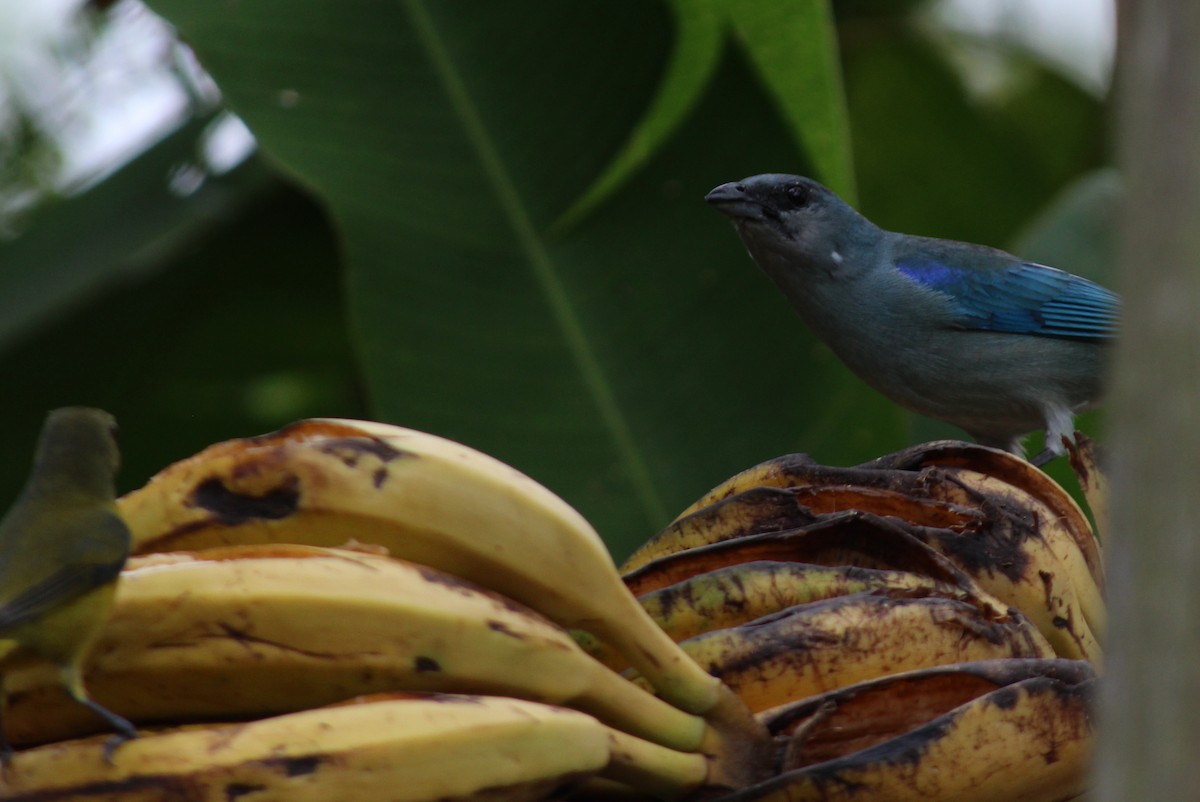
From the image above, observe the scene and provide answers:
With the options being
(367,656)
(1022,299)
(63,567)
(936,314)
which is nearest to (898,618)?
(367,656)

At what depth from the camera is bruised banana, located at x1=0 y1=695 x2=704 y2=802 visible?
1266 millimetres

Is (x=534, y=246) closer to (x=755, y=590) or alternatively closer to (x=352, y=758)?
(x=755, y=590)

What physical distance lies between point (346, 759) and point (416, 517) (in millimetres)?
266

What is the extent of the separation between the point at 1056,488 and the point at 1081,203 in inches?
83.4

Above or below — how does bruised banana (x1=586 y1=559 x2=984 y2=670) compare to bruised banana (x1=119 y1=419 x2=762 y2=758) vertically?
below

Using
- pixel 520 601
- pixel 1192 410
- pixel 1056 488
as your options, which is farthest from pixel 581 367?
pixel 1192 410

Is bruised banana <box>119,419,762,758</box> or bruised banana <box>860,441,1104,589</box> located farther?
bruised banana <box>860,441,1104,589</box>

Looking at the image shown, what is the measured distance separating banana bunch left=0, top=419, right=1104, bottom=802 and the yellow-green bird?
0.06 meters

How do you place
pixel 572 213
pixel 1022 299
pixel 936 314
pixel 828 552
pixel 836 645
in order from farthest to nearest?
pixel 572 213, pixel 1022 299, pixel 936 314, pixel 828 552, pixel 836 645

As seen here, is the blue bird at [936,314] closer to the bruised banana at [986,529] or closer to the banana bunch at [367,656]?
the bruised banana at [986,529]

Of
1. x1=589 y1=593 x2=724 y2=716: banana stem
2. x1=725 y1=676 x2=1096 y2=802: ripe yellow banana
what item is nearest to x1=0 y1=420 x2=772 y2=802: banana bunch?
x1=589 y1=593 x2=724 y2=716: banana stem

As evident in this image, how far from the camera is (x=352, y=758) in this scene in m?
1.28

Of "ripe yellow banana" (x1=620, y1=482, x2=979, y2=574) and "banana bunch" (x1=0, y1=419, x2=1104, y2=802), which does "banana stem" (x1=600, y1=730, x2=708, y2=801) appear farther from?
"ripe yellow banana" (x1=620, y1=482, x2=979, y2=574)

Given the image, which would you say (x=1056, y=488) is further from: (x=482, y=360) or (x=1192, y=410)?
(x=482, y=360)
